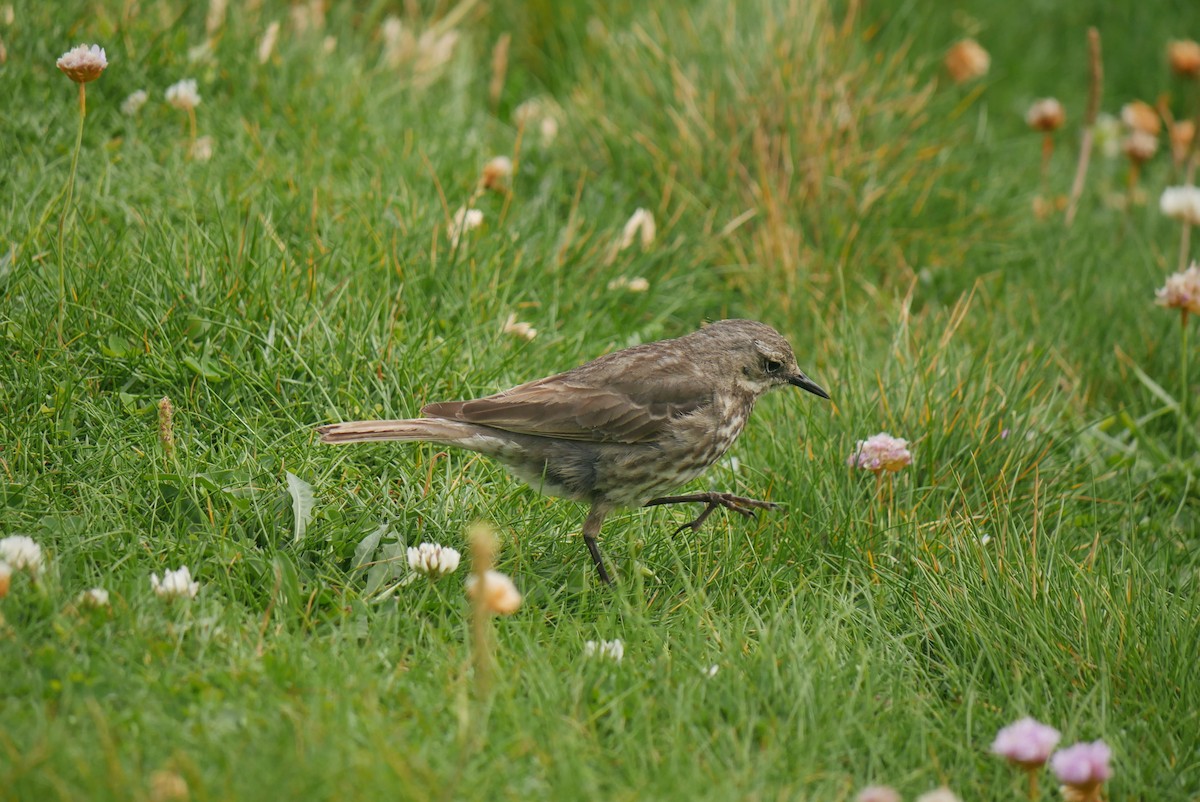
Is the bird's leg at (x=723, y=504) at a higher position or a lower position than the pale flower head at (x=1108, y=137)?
higher

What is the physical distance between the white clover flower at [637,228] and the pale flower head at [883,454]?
1813 mm

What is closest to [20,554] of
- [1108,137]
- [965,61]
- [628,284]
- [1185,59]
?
[628,284]

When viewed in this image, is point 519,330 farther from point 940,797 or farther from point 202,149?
point 940,797

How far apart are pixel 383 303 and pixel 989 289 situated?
10.7 feet

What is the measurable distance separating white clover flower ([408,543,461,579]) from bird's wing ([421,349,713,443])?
1.79 feet

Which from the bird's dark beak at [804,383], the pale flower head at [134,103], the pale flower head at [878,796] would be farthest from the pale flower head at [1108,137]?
the pale flower head at [878,796]

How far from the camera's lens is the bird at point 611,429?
4.55 meters

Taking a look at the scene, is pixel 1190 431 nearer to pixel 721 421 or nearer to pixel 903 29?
pixel 721 421

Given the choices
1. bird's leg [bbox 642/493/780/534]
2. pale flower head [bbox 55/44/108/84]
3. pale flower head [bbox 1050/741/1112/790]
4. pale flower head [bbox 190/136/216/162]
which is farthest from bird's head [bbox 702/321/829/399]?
pale flower head [bbox 190/136/216/162]

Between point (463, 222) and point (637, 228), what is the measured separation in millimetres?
992

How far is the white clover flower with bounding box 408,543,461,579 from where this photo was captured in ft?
13.5

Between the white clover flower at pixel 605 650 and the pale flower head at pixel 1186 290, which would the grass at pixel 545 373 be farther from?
the pale flower head at pixel 1186 290

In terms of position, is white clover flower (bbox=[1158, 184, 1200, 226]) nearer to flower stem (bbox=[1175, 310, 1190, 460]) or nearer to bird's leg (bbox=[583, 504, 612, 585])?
flower stem (bbox=[1175, 310, 1190, 460])

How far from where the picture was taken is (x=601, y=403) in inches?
187
